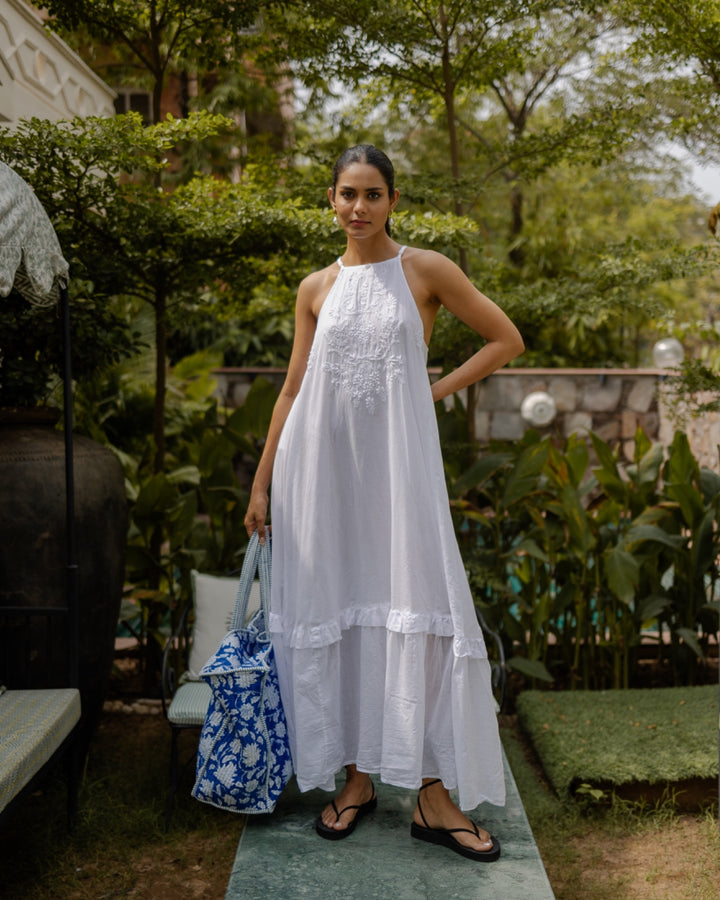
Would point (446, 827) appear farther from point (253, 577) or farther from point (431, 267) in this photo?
point (431, 267)

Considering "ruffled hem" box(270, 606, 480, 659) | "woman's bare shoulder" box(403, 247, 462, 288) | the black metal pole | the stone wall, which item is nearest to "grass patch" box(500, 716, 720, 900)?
"ruffled hem" box(270, 606, 480, 659)

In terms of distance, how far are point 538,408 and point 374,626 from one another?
26.4 feet

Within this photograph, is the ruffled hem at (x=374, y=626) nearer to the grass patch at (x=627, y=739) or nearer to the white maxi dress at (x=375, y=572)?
the white maxi dress at (x=375, y=572)

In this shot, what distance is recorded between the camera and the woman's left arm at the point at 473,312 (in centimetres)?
259

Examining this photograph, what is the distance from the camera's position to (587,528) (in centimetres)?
430

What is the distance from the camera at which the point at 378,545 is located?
8.77 ft

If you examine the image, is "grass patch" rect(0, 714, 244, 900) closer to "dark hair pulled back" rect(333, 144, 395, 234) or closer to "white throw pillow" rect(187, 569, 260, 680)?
"white throw pillow" rect(187, 569, 260, 680)

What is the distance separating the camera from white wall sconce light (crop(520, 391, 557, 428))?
33.9ft

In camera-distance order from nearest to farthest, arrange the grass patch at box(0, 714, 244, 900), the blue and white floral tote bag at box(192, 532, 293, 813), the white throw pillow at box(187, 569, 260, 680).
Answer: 1. the blue and white floral tote bag at box(192, 532, 293, 813)
2. the grass patch at box(0, 714, 244, 900)
3. the white throw pillow at box(187, 569, 260, 680)

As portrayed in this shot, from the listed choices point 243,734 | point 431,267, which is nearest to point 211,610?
point 243,734

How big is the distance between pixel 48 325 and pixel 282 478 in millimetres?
1586

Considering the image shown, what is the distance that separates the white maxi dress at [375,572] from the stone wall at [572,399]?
7932 mm

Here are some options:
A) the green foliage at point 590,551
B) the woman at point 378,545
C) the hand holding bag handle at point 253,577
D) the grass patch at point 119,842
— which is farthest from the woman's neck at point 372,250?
the grass patch at point 119,842

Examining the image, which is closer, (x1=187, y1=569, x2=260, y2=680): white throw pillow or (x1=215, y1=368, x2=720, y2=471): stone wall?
(x1=187, y1=569, x2=260, y2=680): white throw pillow
